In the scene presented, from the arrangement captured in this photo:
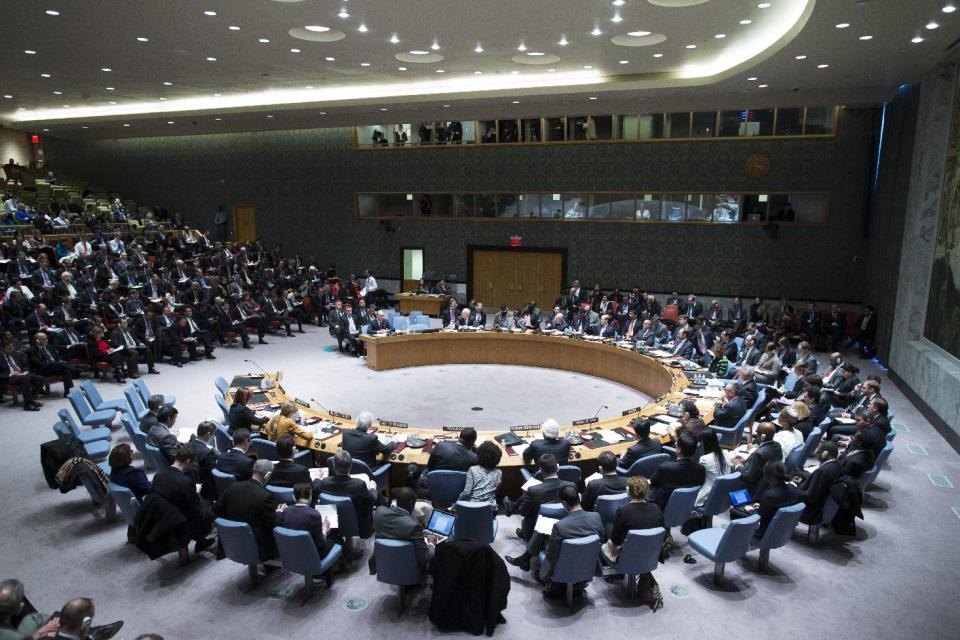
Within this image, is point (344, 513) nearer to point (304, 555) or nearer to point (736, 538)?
point (304, 555)

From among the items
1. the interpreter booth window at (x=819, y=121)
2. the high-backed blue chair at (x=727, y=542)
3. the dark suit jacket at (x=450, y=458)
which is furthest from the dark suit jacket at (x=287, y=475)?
the interpreter booth window at (x=819, y=121)

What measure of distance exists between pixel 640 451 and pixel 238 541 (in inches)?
155

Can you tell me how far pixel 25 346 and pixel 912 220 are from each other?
16469mm

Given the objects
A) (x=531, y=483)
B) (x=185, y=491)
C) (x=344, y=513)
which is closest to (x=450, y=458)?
(x=531, y=483)

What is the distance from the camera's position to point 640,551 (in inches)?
202

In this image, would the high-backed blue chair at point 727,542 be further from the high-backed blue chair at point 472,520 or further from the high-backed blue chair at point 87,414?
the high-backed blue chair at point 87,414

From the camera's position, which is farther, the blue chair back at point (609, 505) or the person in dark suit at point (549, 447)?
the person in dark suit at point (549, 447)

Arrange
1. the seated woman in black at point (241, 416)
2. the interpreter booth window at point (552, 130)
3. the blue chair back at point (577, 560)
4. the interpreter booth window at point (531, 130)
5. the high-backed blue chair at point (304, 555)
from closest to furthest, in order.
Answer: the blue chair back at point (577, 560) → the high-backed blue chair at point (304, 555) → the seated woman in black at point (241, 416) → the interpreter booth window at point (552, 130) → the interpreter booth window at point (531, 130)

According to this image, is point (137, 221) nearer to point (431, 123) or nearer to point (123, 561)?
point (431, 123)

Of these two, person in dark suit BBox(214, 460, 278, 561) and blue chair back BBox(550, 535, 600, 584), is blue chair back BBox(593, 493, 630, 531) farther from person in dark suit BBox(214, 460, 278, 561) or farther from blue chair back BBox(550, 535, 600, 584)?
person in dark suit BBox(214, 460, 278, 561)

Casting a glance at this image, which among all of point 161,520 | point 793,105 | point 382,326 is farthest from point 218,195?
point 161,520

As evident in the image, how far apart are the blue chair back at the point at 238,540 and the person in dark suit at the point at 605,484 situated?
286 centimetres

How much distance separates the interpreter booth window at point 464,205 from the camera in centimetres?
2089

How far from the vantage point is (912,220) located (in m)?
12.3
